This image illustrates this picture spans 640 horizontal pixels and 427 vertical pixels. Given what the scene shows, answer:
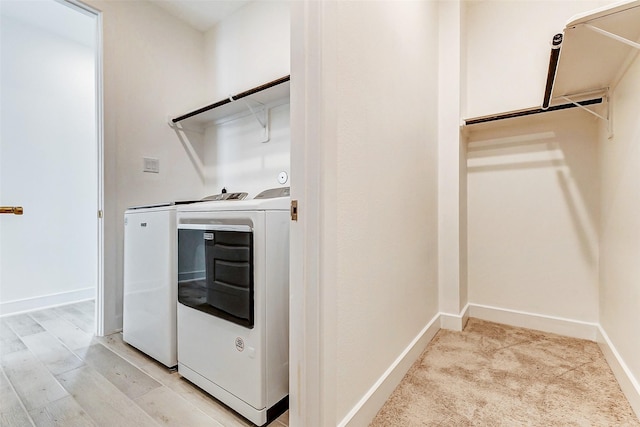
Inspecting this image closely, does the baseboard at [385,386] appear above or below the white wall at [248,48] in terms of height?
below

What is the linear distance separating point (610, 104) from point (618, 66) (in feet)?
0.91

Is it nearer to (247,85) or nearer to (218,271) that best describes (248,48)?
(247,85)

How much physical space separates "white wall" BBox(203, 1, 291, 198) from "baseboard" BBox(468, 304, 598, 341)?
1.86 m

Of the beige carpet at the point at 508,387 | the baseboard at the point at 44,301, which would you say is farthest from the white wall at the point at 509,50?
the baseboard at the point at 44,301

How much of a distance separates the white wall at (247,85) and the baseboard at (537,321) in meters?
1.86

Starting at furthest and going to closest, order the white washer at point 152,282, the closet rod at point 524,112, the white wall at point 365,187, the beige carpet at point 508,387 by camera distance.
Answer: the closet rod at point 524,112 → the white washer at point 152,282 → the beige carpet at point 508,387 → the white wall at point 365,187

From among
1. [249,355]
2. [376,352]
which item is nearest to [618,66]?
[376,352]

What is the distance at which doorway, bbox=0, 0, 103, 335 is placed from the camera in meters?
2.55

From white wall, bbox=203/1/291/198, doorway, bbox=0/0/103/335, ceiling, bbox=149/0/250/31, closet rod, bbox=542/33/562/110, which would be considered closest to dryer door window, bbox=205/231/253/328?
white wall, bbox=203/1/291/198

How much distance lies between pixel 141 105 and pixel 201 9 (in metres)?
1.02

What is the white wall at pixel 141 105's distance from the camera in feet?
7.10

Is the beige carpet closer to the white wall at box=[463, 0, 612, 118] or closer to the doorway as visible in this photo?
the white wall at box=[463, 0, 612, 118]

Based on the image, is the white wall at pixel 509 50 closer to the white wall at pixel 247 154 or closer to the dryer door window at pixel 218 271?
the white wall at pixel 247 154

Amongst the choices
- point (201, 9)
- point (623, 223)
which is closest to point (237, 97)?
point (201, 9)
